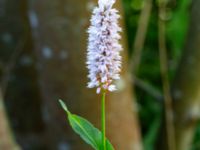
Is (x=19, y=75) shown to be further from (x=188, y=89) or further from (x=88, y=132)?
(x=88, y=132)

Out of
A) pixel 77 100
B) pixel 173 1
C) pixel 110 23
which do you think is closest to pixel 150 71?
pixel 173 1

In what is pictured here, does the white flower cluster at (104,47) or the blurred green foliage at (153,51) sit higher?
the white flower cluster at (104,47)

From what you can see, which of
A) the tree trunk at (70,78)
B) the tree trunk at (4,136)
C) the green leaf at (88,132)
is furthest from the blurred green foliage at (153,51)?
the green leaf at (88,132)

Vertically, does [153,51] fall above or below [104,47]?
below

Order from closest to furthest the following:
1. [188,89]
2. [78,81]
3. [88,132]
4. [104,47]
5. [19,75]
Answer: [104,47]
[88,132]
[78,81]
[188,89]
[19,75]

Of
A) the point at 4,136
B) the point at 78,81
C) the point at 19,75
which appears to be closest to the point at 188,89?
the point at 78,81

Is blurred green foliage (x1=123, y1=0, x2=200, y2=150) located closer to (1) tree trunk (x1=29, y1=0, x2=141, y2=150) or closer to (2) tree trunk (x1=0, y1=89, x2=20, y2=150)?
(1) tree trunk (x1=29, y1=0, x2=141, y2=150)

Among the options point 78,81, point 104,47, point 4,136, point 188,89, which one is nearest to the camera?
point 104,47

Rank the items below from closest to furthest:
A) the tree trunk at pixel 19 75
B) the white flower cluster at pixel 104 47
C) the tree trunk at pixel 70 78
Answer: the white flower cluster at pixel 104 47, the tree trunk at pixel 70 78, the tree trunk at pixel 19 75

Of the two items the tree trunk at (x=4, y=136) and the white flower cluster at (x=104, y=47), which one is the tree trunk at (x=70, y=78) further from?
the white flower cluster at (x=104, y=47)
